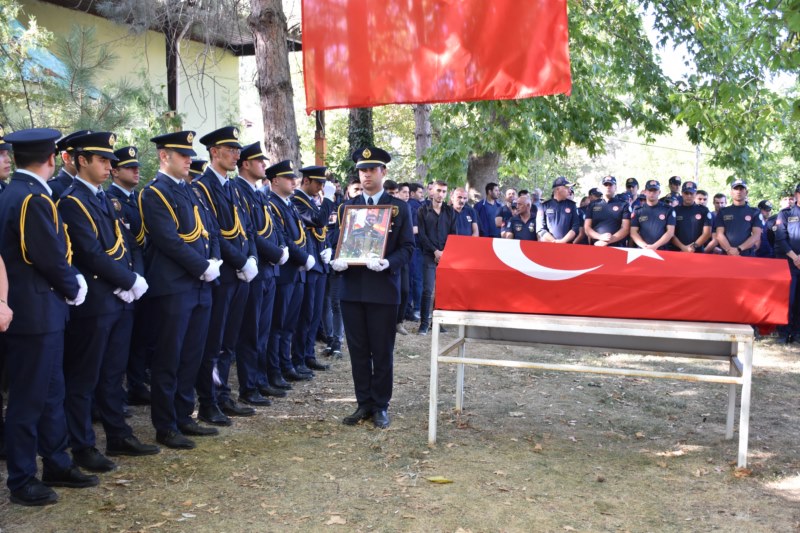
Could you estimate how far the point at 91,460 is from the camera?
4781 mm

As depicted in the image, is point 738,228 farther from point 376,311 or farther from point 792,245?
point 376,311

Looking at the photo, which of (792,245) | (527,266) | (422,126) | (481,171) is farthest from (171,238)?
(422,126)

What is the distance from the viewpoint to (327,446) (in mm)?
5574

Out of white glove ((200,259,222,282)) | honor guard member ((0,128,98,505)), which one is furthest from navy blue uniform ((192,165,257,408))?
honor guard member ((0,128,98,505))

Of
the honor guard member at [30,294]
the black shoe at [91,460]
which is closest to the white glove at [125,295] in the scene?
the honor guard member at [30,294]

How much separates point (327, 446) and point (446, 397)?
5.76ft

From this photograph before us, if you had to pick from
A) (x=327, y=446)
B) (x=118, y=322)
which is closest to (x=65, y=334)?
(x=118, y=322)

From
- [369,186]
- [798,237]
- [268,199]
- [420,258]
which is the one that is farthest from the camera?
[420,258]

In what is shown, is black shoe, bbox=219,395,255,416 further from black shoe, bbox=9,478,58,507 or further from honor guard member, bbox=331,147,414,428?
black shoe, bbox=9,478,58,507

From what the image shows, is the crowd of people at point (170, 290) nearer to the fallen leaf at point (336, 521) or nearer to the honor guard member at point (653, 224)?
the fallen leaf at point (336, 521)

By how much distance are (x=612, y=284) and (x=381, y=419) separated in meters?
2.04

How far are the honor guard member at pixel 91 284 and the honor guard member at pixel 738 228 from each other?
855 centimetres

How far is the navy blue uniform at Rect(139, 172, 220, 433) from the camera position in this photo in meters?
5.27

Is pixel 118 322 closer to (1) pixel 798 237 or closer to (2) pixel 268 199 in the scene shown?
(2) pixel 268 199
